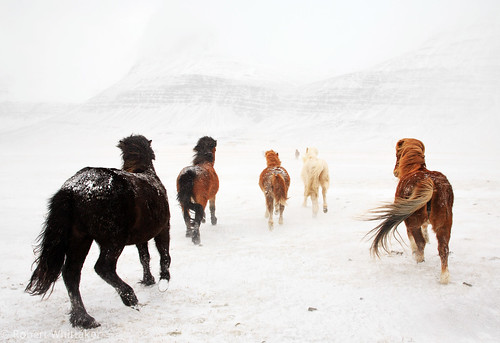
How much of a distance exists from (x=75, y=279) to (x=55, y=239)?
426 millimetres

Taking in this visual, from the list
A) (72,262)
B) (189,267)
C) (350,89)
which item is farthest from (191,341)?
(350,89)

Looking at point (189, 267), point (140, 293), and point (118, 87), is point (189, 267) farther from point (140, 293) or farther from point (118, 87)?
point (118, 87)

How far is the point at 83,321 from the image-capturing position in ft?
9.65

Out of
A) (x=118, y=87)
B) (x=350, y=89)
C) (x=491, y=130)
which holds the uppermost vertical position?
(x=118, y=87)

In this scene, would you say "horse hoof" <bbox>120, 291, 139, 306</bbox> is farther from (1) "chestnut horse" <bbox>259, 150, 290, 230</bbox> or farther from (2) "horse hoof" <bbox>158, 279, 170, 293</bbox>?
(1) "chestnut horse" <bbox>259, 150, 290, 230</bbox>

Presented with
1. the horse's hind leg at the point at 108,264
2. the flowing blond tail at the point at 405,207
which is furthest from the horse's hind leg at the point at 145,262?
the flowing blond tail at the point at 405,207

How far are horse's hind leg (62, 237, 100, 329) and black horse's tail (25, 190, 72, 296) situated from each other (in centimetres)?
6

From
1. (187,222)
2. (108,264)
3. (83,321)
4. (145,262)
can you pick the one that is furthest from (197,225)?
(83,321)

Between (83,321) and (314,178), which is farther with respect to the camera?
(314,178)

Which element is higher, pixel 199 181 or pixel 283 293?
pixel 199 181

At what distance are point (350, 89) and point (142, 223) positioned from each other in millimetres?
132144

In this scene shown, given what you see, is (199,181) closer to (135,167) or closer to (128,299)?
(135,167)

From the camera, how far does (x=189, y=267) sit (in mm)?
4641

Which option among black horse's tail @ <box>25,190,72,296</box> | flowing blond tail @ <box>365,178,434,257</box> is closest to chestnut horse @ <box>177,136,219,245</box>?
black horse's tail @ <box>25,190,72,296</box>
